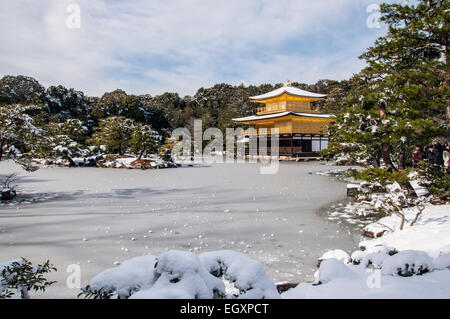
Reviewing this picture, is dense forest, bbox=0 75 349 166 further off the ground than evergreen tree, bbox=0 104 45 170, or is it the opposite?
dense forest, bbox=0 75 349 166

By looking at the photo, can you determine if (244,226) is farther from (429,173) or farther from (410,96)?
(429,173)

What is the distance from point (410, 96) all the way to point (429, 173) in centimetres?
202

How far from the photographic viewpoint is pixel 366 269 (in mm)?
2762

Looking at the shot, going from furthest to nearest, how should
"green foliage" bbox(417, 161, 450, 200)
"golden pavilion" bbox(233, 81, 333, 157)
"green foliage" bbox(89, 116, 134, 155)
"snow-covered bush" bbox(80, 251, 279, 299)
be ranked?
"golden pavilion" bbox(233, 81, 333, 157), "green foliage" bbox(89, 116, 134, 155), "green foliage" bbox(417, 161, 450, 200), "snow-covered bush" bbox(80, 251, 279, 299)

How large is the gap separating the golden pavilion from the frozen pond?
52.8 feet

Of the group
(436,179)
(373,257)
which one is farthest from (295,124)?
(373,257)

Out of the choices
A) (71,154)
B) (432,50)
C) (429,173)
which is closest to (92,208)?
(429,173)

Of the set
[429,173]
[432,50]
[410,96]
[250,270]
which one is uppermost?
[432,50]

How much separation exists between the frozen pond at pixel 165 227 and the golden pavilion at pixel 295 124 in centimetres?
1610

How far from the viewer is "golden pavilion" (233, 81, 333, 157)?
937 inches

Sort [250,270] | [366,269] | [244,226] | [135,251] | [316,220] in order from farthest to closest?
[316,220] < [244,226] < [135,251] < [366,269] < [250,270]

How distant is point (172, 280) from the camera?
Answer: 63.2 inches

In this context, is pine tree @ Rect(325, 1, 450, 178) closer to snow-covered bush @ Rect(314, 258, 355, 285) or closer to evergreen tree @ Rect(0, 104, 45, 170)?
snow-covered bush @ Rect(314, 258, 355, 285)

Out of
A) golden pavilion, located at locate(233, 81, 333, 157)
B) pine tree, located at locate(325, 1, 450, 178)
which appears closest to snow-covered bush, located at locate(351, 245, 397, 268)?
pine tree, located at locate(325, 1, 450, 178)
